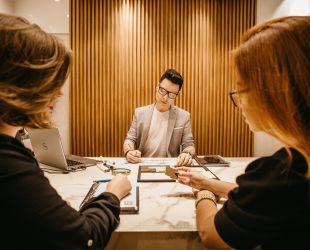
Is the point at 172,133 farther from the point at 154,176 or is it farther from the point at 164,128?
the point at 154,176

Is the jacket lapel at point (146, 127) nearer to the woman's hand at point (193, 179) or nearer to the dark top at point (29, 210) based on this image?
the woman's hand at point (193, 179)

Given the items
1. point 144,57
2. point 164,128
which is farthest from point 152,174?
point 144,57

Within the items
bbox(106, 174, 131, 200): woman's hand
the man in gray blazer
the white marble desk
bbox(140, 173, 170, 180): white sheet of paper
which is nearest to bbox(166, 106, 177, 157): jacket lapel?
the man in gray blazer

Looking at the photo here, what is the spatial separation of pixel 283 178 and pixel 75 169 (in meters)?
1.65

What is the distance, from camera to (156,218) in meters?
1.27

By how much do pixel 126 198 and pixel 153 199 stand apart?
145 mm

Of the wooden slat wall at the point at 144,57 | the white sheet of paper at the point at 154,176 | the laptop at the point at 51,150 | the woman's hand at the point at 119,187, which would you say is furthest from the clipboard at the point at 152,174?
the wooden slat wall at the point at 144,57

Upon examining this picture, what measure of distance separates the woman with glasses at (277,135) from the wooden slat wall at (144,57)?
131 inches

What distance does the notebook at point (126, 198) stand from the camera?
1325mm

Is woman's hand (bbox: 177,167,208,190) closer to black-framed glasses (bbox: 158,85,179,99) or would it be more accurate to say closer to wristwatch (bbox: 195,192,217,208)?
wristwatch (bbox: 195,192,217,208)

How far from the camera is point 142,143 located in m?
3.27

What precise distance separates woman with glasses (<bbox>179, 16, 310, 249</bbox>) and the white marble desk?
0.32 metres

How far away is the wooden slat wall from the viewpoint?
407cm

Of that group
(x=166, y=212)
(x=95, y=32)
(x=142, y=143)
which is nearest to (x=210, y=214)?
(x=166, y=212)
